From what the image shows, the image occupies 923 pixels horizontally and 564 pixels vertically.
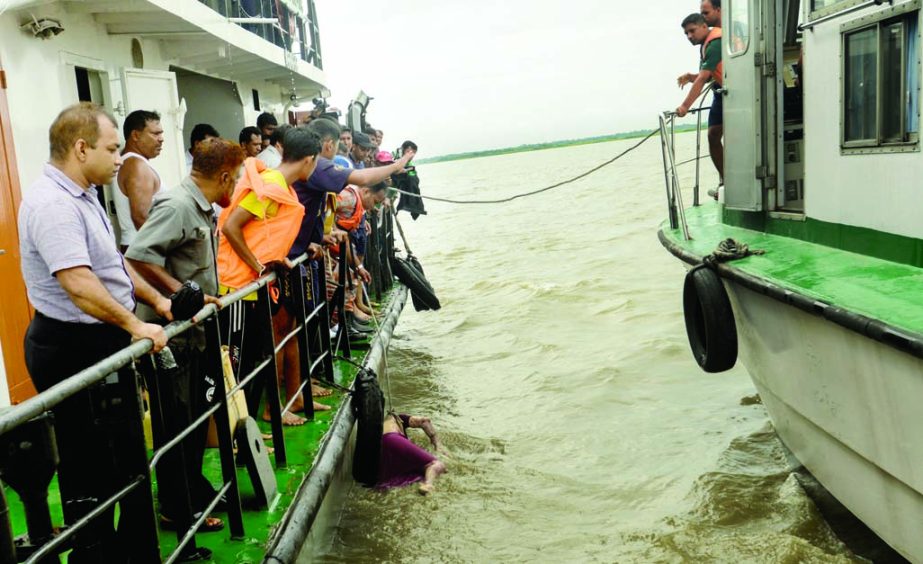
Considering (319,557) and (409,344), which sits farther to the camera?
(409,344)

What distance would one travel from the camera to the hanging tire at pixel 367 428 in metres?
5.19

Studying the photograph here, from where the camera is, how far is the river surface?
4941 mm

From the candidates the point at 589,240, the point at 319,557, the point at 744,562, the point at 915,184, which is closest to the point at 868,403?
the point at 915,184

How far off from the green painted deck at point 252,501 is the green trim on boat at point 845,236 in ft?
10.2

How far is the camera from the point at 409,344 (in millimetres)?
11250

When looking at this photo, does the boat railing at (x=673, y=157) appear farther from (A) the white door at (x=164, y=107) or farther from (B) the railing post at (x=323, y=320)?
(A) the white door at (x=164, y=107)

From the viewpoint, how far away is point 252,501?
12.9ft

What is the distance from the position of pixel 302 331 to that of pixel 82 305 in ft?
7.31

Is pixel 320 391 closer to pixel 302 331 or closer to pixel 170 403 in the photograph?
pixel 302 331

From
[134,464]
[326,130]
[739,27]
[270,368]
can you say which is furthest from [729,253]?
[134,464]

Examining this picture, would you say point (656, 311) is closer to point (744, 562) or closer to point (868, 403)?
point (744, 562)

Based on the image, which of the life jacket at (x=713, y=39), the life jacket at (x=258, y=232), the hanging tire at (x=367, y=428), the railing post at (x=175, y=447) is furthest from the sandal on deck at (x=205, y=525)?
the life jacket at (x=713, y=39)

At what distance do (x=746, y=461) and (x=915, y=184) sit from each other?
9.92ft

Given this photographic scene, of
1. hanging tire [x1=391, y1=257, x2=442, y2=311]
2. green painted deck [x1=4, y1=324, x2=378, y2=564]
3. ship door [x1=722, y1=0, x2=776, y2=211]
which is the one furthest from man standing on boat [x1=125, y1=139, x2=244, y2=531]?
hanging tire [x1=391, y1=257, x2=442, y2=311]
